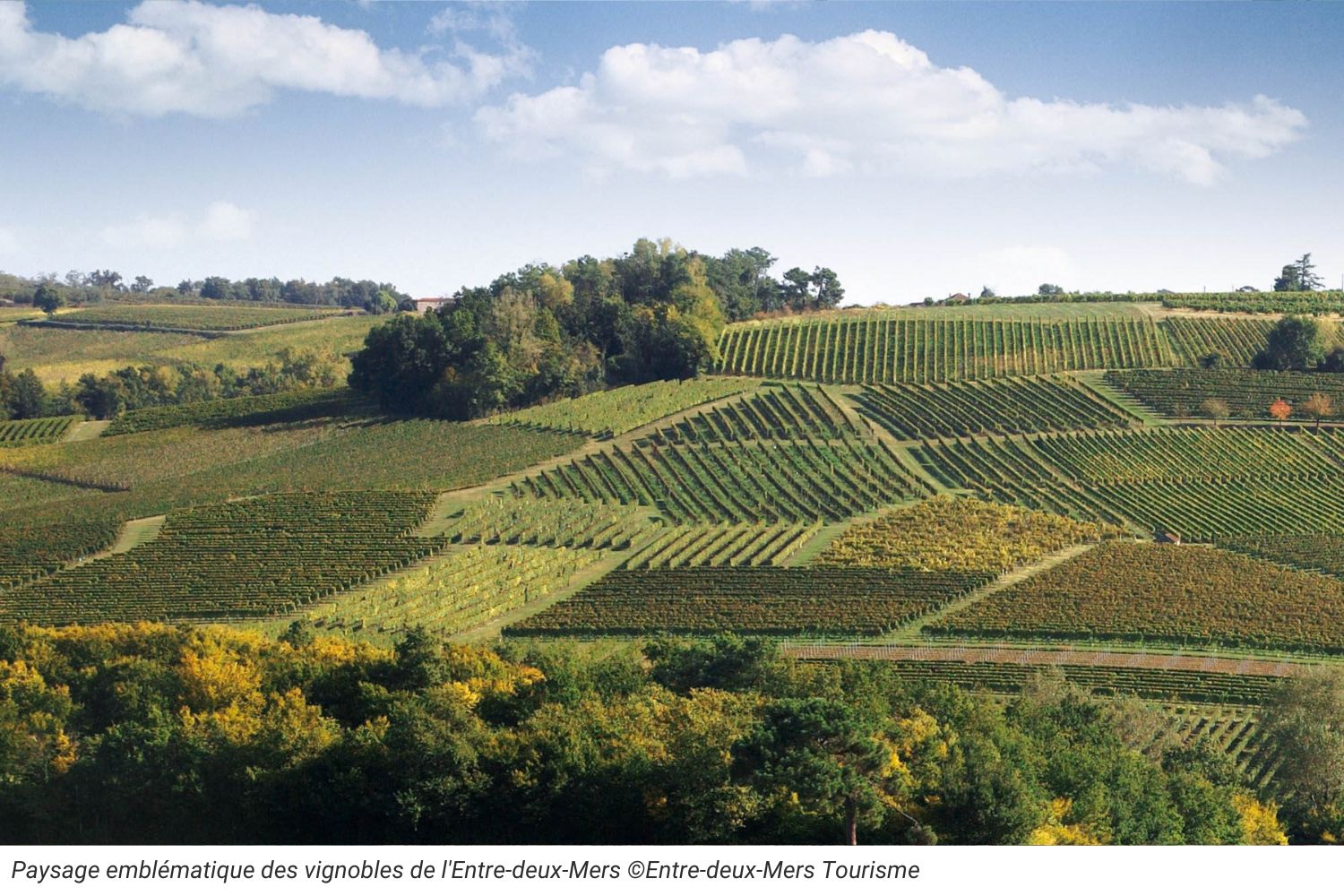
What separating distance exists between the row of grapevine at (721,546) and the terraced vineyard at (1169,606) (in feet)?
40.8

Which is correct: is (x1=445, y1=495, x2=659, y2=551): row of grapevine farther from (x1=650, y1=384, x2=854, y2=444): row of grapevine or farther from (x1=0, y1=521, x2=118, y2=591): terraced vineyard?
(x1=0, y1=521, x2=118, y2=591): terraced vineyard

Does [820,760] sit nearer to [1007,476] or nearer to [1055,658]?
[1055,658]

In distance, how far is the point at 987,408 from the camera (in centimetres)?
10156

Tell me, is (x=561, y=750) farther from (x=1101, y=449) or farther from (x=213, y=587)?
(x=1101, y=449)

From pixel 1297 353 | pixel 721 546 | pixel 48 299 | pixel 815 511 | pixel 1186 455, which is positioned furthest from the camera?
pixel 48 299

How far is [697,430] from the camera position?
98.1m

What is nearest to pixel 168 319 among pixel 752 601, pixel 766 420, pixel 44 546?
pixel 766 420

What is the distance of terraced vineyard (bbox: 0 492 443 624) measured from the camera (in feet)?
226

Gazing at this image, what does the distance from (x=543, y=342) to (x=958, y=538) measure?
4883 cm

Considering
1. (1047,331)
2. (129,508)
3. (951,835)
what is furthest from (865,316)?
(951,835)

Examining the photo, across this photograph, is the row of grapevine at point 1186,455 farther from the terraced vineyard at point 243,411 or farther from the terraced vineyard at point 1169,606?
the terraced vineyard at point 243,411

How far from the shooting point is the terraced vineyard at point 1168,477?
8062cm

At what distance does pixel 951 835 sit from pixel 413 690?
2018 centimetres

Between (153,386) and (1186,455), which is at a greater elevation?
(153,386)
